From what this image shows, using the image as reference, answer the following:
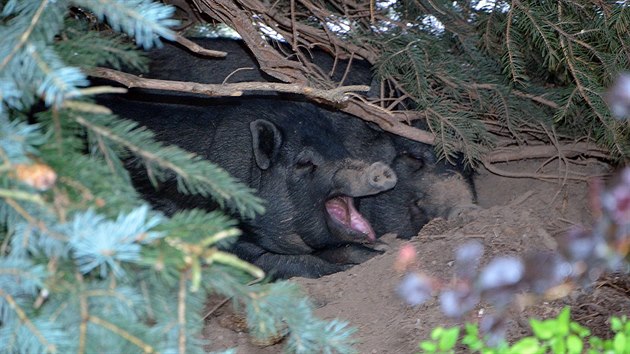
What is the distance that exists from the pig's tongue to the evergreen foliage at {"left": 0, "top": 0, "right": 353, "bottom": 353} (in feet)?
8.63

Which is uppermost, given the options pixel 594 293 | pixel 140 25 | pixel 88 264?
pixel 140 25

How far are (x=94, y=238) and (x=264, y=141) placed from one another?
285cm

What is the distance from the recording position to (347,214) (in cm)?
468

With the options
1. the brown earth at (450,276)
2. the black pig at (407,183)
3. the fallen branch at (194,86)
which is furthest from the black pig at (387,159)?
the fallen branch at (194,86)

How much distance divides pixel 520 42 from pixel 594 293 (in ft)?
5.29

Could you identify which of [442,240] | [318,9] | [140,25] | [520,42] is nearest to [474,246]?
[442,240]

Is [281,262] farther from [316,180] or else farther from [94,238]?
[94,238]

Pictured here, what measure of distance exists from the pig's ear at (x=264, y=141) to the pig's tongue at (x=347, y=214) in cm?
43

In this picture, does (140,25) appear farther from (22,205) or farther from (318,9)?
(318,9)

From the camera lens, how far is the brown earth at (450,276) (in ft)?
9.95

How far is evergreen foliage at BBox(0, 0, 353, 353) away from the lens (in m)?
1.67

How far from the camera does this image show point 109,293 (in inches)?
66.6

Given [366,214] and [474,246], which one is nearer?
[474,246]

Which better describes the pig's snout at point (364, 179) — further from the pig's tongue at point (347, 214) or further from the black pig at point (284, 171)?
the pig's tongue at point (347, 214)
